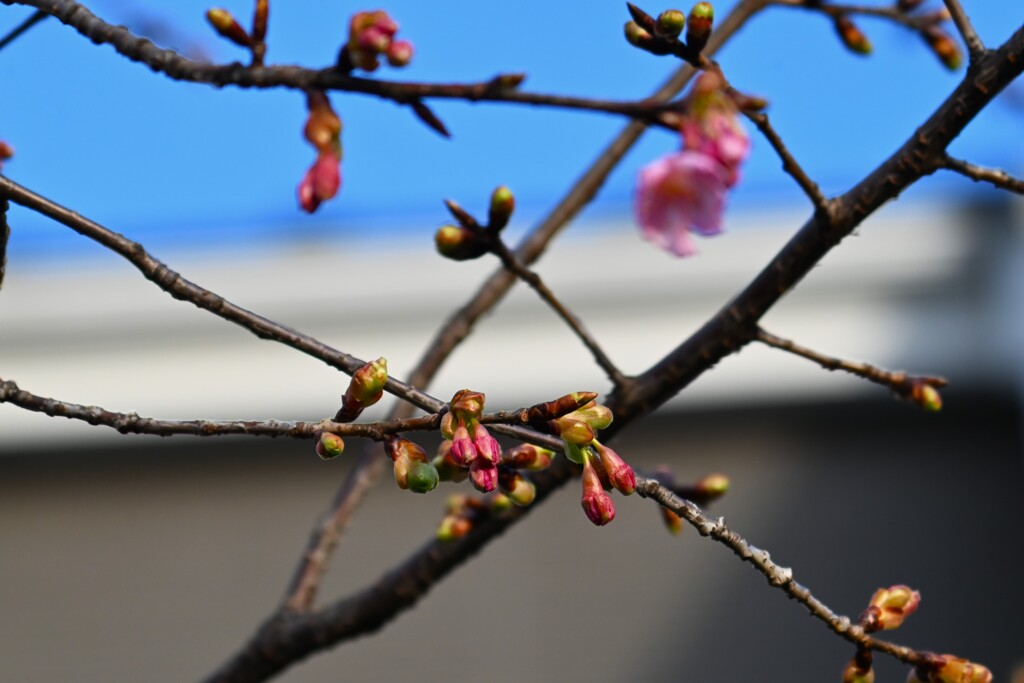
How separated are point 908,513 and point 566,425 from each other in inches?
169

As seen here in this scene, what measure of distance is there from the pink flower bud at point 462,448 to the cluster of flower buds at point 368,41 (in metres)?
0.30

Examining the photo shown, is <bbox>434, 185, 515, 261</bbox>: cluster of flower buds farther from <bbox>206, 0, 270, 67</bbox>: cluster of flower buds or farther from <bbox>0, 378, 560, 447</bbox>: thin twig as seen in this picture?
<bbox>0, 378, 560, 447</bbox>: thin twig

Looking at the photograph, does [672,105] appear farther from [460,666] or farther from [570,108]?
[460,666]

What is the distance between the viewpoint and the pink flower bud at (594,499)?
70 centimetres

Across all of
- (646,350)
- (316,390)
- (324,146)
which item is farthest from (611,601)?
(324,146)

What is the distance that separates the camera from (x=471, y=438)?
25.7 inches

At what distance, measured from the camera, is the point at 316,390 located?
15.5 feet

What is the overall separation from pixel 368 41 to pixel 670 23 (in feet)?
0.69

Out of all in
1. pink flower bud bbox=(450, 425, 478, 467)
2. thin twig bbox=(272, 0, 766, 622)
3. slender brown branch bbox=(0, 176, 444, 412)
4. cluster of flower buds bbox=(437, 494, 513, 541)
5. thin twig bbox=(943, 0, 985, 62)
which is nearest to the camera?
pink flower bud bbox=(450, 425, 478, 467)

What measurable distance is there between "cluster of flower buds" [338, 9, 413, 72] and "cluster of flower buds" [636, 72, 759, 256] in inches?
8.5

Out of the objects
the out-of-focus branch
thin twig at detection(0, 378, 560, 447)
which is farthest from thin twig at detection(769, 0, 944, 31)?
thin twig at detection(0, 378, 560, 447)

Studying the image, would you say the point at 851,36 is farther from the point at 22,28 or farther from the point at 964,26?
the point at 22,28

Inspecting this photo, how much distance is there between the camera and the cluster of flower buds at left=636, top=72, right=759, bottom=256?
767 millimetres

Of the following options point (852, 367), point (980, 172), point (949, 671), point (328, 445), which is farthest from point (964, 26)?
point (328, 445)
